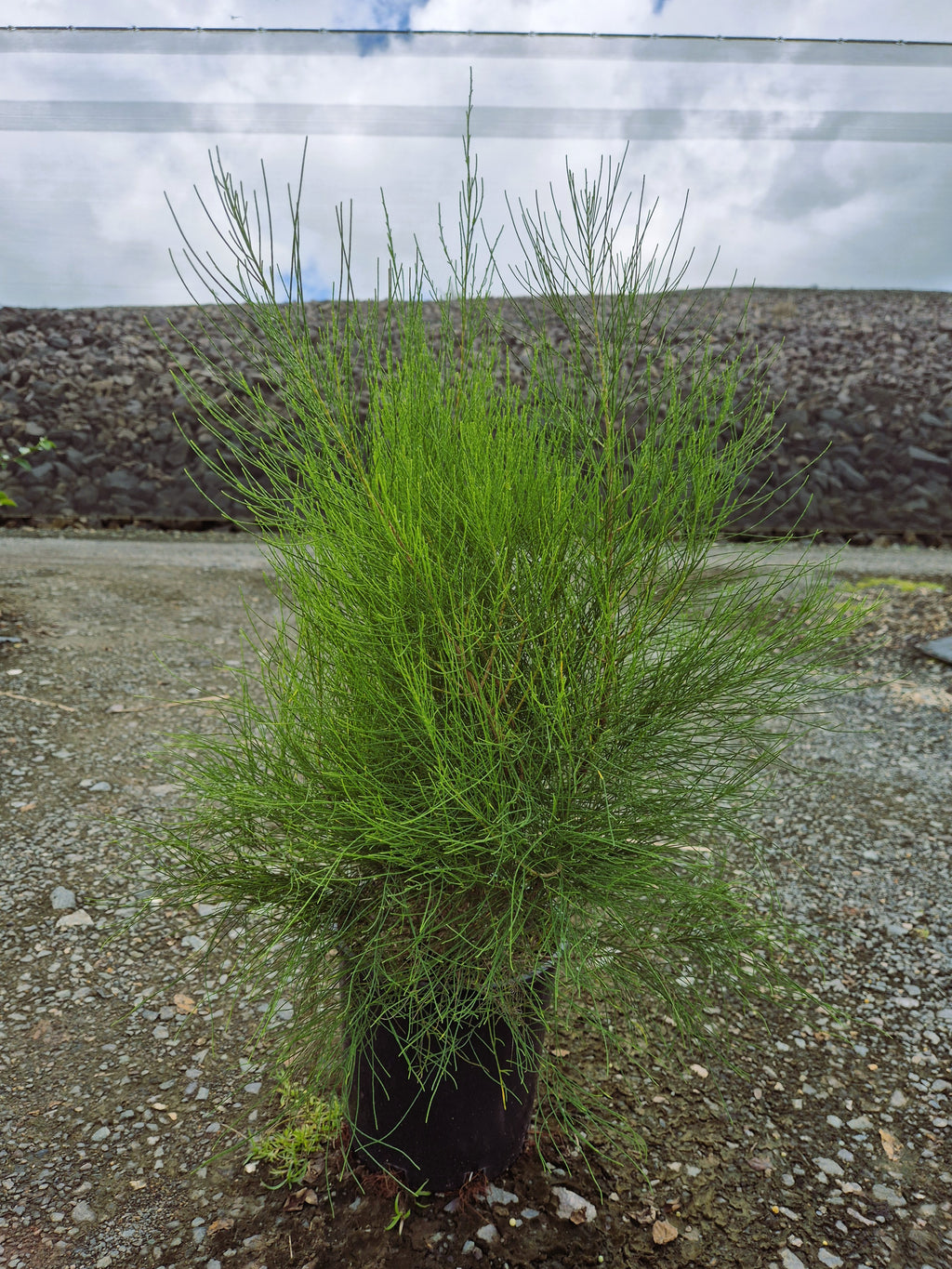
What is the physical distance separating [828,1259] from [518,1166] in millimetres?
520

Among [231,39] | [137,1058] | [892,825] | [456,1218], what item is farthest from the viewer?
[231,39]

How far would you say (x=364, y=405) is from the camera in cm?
805

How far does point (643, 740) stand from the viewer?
4.25 feet

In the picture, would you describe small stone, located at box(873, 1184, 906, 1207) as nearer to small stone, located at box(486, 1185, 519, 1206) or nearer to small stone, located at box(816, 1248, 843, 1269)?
small stone, located at box(816, 1248, 843, 1269)

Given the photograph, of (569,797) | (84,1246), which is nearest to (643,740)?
(569,797)

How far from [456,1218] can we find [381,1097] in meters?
0.22

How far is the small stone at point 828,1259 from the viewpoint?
145cm

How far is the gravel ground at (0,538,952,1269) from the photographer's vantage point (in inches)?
57.1

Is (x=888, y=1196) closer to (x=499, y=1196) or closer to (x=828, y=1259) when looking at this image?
(x=828, y=1259)

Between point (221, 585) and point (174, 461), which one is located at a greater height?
point (174, 461)

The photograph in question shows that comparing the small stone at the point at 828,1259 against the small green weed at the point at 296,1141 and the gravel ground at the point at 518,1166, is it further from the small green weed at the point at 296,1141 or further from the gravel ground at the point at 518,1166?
the small green weed at the point at 296,1141

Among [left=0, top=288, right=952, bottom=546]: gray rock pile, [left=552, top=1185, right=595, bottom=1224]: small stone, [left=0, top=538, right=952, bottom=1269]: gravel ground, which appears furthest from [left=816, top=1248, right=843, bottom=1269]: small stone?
[left=0, top=288, right=952, bottom=546]: gray rock pile

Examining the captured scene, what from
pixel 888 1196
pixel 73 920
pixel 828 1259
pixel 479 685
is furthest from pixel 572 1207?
pixel 73 920

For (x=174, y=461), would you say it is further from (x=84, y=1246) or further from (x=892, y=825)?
(x=84, y=1246)
